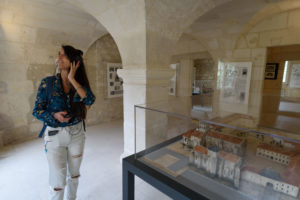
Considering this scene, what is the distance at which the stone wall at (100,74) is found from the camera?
13.1ft

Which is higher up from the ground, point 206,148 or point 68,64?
point 68,64

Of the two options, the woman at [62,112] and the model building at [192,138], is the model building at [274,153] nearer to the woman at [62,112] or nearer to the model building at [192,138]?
the model building at [192,138]

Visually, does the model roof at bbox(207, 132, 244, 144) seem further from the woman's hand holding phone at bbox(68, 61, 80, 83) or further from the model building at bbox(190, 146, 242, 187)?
the woman's hand holding phone at bbox(68, 61, 80, 83)

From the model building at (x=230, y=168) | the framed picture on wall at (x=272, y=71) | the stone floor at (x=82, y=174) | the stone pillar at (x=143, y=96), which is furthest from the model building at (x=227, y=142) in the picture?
the framed picture on wall at (x=272, y=71)

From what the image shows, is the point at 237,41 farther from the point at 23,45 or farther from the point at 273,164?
the point at 23,45

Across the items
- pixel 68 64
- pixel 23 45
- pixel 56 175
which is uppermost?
pixel 23 45

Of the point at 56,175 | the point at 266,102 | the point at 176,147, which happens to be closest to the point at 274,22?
the point at 266,102

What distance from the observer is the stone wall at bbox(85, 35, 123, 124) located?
4.01m

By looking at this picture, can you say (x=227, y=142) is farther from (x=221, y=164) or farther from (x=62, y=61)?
(x=62, y=61)

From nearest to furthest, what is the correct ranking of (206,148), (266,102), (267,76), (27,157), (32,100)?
(206,148), (27,157), (266,102), (32,100), (267,76)

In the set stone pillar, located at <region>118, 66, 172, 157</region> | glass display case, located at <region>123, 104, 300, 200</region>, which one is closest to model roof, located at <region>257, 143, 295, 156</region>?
glass display case, located at <region>123, 104, 300, 200</region>

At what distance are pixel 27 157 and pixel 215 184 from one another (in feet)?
9.51

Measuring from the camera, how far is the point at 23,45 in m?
2.89

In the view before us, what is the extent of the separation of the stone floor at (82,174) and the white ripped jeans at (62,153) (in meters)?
0.59
